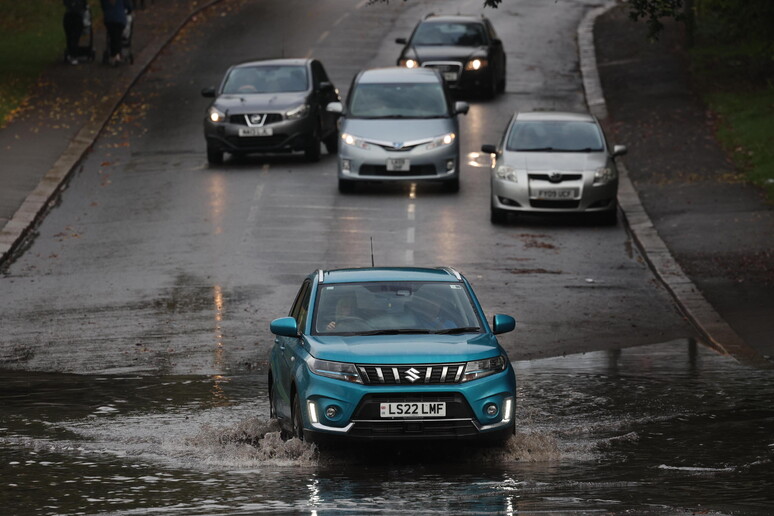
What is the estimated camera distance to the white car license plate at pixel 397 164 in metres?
27.4

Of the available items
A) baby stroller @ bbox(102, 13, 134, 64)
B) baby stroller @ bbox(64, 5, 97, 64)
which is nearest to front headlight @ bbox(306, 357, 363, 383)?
baby stroller @ bbox(64, 5, 97, 64)

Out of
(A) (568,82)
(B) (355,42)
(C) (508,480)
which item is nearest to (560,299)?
(C) (508,480)

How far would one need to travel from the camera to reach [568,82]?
39.3m

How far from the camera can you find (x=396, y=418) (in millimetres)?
11242

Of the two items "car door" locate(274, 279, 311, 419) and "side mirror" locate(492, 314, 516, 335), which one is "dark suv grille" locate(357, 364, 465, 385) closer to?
"car door" locate(274, 279, 311, 419)

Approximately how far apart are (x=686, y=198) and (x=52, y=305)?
11.4m

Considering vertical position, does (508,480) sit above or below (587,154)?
above

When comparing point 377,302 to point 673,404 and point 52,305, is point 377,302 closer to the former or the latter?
point 673,404

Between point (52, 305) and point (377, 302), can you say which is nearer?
point (377, 302)

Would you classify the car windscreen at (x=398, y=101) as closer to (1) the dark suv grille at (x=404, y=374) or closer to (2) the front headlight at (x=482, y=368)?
(2) the front headlight at (x=482, y=368)

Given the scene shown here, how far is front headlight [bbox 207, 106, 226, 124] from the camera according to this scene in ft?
97.1

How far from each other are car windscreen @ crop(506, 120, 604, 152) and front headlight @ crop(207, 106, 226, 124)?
553 centimetres

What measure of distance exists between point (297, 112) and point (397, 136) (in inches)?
111

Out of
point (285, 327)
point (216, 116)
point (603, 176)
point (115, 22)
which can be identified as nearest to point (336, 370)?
point (285, 327)
